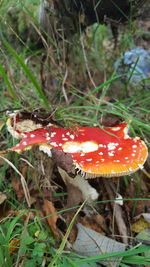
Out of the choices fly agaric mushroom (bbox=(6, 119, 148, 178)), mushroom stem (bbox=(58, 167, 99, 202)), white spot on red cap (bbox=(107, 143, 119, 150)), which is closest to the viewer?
fly agaric mushroom (bbox=(6, 119, 148, 178))

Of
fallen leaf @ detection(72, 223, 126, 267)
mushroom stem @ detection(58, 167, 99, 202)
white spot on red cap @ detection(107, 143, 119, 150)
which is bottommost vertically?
fallen leaf @ detection(72, 223, 126, 267)

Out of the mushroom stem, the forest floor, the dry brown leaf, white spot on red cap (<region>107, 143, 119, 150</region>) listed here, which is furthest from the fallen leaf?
white spot on red cap (<region>107, 143, 119, 150</region>)

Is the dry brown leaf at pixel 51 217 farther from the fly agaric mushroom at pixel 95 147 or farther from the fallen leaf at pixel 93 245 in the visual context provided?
the fly agaric mushroom at pixel 95 147

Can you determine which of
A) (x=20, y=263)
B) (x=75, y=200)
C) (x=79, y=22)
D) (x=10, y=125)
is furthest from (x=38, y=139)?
(x=79, y=22)

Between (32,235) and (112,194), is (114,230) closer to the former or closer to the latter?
(112,194)

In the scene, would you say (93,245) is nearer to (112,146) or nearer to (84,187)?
(84,187)

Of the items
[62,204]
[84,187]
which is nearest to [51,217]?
[62,204]

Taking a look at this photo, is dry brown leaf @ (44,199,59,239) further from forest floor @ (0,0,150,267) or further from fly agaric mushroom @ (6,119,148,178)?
fly agaric mushroom @ (6,119,148,178)

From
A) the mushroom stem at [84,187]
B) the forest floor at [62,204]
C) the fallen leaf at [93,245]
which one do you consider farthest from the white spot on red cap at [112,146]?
the fallen leaf at [93,245]
